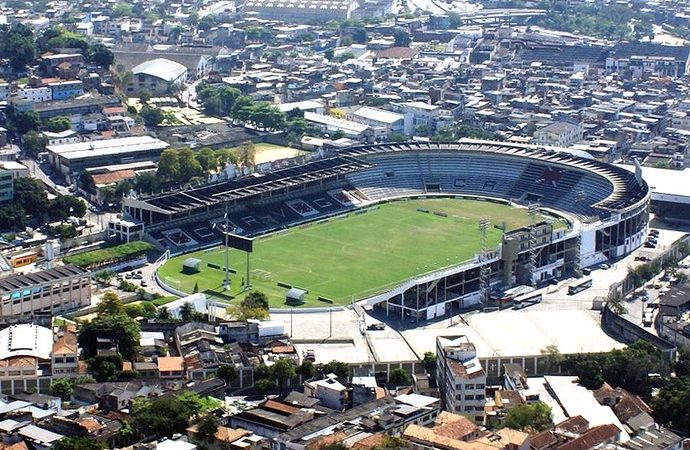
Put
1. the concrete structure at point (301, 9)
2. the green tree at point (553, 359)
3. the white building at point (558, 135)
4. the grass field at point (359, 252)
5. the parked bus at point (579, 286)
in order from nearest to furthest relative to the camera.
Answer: the green tree at point (553, 359)
the parked bus at point (579, 286)
the grass field at point (359, 252)
the white building at point (558, 135)
the concrete structure at point (301, 9)

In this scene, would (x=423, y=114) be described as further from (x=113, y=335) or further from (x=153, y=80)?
(x=113, y=335)

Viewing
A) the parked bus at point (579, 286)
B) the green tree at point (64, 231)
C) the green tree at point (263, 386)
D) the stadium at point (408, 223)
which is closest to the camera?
the green tree at point (263, 386)

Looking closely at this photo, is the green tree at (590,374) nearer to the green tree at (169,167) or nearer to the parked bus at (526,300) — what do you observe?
the parked bus at (526,300)

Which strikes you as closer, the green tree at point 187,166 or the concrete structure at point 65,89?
the green tree at point 187,166

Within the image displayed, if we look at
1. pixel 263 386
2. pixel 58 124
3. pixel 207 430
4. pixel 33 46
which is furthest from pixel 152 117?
pixel 207 430

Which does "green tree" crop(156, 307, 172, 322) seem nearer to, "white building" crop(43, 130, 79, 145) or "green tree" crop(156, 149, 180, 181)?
"green tree" crop(156, 149, 180, 181)

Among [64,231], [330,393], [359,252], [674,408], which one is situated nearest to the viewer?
[674,408]

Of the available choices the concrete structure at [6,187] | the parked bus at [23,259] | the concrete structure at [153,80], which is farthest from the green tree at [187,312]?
the concrete structure at [153,80]
